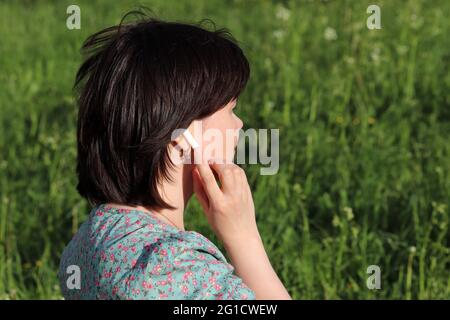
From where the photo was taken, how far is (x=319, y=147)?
161 inches

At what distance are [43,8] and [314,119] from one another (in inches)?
111

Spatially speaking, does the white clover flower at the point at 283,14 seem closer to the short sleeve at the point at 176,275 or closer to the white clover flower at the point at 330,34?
the white clover flower at the point at 330,34

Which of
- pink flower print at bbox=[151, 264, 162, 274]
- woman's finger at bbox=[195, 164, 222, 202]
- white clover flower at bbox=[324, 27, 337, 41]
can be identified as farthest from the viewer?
white clover flower at bbox=[324, 27, 337, 41]

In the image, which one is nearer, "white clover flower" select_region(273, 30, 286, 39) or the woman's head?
the woman's head

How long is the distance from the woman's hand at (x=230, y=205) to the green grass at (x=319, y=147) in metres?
1.11

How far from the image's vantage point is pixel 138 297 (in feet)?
6.12

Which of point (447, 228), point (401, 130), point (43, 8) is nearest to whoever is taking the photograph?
point (447, 228)

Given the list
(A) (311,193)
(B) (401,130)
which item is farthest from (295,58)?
(A) (311,193)

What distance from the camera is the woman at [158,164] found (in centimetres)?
196

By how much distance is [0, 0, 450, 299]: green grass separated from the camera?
3393 millimetres

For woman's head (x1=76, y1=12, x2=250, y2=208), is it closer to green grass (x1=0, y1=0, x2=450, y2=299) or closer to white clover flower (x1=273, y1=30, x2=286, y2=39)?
green grass (x1=0, y1=0, x2=450, y2=299)

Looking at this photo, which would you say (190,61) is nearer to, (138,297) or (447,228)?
(138,297)

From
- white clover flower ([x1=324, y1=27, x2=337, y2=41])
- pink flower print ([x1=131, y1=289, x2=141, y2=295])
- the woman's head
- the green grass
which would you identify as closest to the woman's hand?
the woman's head

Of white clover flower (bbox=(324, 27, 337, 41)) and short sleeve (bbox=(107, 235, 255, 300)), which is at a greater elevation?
white clover flower (bbox=(324, 27, 337, 41))
